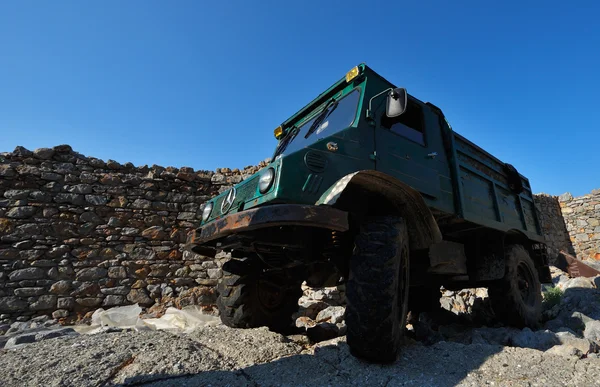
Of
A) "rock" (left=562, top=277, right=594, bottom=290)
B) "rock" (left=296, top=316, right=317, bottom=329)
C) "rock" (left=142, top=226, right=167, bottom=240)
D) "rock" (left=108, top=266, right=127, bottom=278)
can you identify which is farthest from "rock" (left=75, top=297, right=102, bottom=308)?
"rock" (left=562, top=277, right=594, bottom=290)

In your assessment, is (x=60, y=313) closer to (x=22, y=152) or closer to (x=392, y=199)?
(x=22, y=152)

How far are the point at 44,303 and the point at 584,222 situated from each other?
16.1 m

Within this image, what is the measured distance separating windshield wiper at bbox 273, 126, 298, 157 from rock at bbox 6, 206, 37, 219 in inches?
197

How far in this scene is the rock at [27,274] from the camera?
612 centimetres

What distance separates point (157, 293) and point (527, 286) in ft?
20.7

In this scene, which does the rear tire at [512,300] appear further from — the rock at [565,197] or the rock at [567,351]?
the rock at [565,197]

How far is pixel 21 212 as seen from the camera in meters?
6.43

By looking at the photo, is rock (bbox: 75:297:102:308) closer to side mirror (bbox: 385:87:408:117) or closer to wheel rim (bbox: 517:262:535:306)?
side mirror (bbox: 385:87:408:117)

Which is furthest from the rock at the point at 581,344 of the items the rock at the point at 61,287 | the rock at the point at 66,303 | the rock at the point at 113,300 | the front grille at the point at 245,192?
the rock at the point at 61,287

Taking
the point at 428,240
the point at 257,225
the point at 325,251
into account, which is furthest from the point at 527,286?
the point at 257,225

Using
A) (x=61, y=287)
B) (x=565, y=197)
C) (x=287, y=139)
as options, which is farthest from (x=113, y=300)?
(x=565, y=197)

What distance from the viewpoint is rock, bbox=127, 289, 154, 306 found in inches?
260

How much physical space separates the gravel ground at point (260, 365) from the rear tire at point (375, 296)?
0.17 meters

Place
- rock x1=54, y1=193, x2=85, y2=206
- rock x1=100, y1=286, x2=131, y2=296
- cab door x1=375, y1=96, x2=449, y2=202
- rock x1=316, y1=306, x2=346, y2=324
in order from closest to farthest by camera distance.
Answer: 1. cab door x1=375, y1=96, x2=449, y2=202
2. rock x1=316, y1=306, x2=346, y2=324
3. rock x1=100, y1=286, x2=131, y2=296
4. rock x1=54, y1=193, x2=85, y2=206
